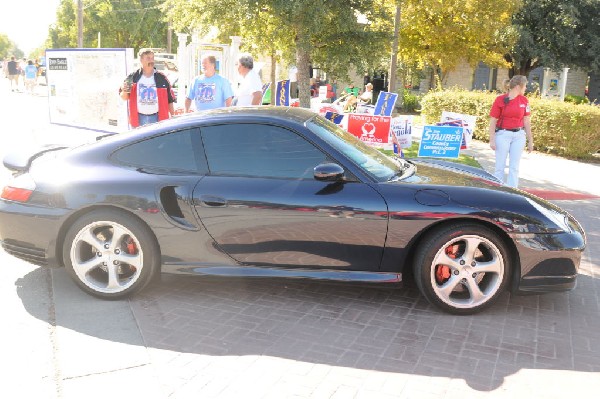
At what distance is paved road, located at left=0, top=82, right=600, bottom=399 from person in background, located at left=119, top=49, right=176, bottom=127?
3.23m

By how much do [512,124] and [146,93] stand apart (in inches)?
188

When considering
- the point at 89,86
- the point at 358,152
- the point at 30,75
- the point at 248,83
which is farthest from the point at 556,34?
the point at 358,152

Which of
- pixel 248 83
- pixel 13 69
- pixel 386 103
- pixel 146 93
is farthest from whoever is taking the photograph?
pixel 13 69

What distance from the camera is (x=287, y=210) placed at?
4.14 metres

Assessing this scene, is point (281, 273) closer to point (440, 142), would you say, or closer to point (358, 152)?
point (358, 152)

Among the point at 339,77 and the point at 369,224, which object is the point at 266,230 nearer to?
the point at 369,224

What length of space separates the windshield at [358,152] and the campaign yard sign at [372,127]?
5.36 m

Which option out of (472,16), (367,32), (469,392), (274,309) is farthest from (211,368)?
(472,16)

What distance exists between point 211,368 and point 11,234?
203 cm

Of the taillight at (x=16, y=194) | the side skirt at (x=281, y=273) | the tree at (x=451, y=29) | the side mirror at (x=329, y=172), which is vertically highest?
the tree at (x=451, y=29)

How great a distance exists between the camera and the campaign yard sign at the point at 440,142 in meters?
10.1

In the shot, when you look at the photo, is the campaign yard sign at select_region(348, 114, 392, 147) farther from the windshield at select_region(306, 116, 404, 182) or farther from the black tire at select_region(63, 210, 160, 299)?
the black tire at select_region(63, 210, 160, 299)

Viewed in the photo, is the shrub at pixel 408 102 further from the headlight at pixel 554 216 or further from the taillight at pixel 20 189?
the taillight at pixel 20 189

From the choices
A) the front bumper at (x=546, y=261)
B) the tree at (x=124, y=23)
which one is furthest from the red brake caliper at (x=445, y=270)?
the tree at (x=124, y=23)
